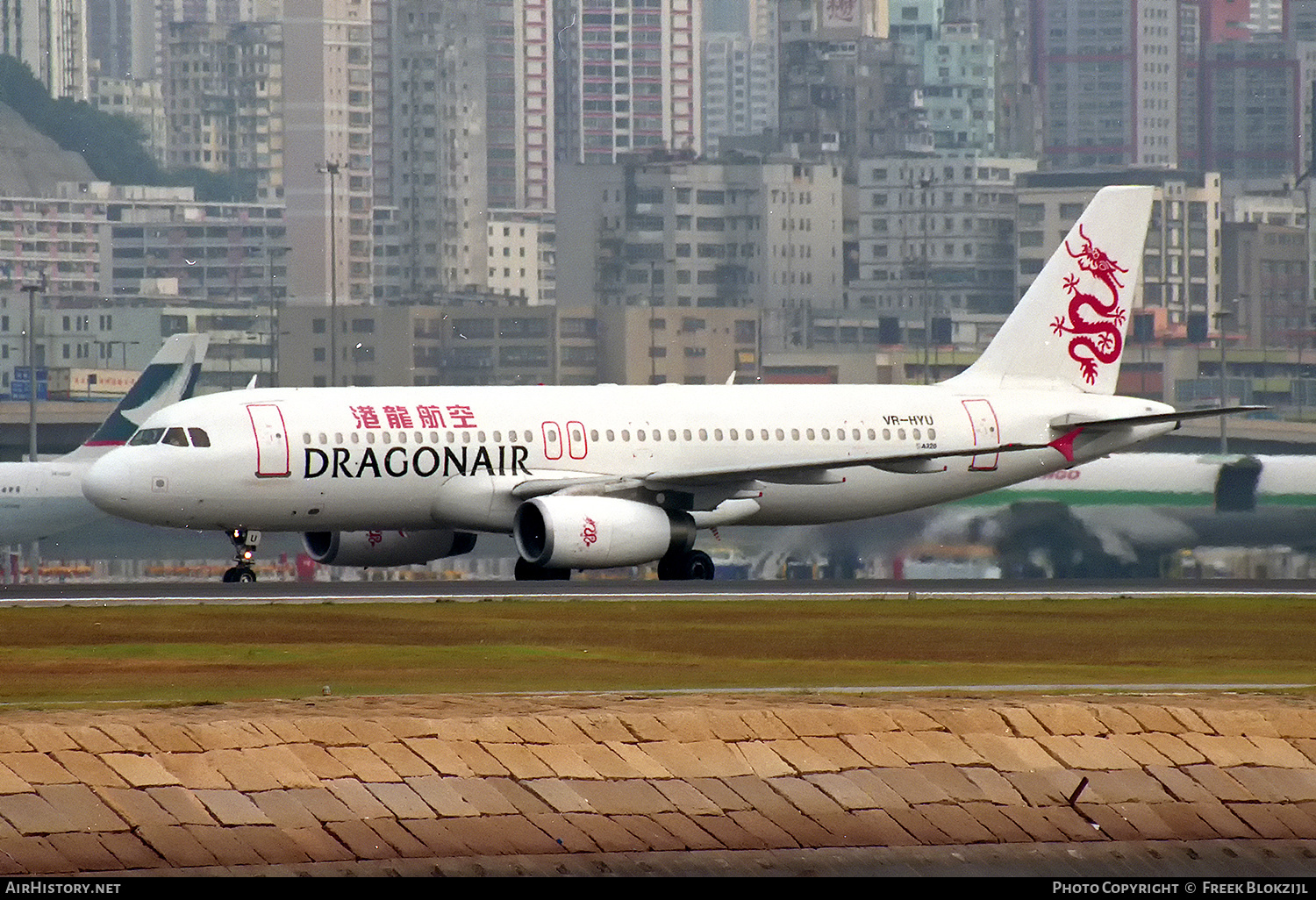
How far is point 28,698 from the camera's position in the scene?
2634 centimetres

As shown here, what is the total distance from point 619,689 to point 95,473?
23.2m

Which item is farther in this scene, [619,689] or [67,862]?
[619,689]

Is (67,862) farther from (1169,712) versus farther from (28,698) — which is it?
(1169,712)

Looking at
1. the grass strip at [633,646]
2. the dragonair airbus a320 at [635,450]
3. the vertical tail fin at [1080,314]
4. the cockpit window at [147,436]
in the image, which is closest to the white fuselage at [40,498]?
the dragonair airbus a320 at [635,450]

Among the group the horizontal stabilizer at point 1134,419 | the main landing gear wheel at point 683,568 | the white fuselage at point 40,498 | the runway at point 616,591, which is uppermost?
the horizontal stabilizer at point 1134,419

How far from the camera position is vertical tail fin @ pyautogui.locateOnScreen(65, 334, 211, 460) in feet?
335

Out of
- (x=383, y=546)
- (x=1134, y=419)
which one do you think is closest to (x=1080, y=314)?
(x=1134, y=419)

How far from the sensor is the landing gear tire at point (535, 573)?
4912 centimetres

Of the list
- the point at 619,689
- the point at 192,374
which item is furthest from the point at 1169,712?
the point at 192,374

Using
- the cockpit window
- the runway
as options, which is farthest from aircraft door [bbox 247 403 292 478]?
the runway

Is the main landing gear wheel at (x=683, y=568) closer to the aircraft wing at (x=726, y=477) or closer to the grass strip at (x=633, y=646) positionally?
the aircraft wing at (x=726, y=477)

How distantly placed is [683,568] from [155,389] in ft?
201

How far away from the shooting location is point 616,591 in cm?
4331

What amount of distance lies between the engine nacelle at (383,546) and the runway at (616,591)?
4.54 m
